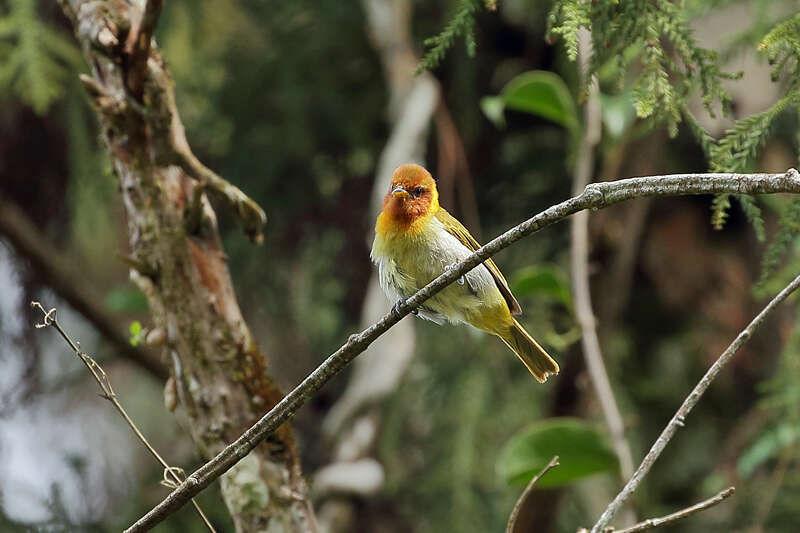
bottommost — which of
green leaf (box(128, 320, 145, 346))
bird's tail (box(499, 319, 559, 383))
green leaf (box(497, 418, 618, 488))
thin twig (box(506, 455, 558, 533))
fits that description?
thin twig (box(506, 455, 558, 533))

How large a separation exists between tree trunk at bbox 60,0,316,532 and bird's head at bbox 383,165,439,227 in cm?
62

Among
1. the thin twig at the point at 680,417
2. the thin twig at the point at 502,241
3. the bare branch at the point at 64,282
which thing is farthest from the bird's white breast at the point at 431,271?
the bare branch at the point at 64,282

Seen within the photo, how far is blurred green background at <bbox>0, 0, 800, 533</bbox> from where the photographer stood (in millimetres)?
4453

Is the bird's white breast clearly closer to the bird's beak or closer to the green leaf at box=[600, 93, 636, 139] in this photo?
the bird's beak

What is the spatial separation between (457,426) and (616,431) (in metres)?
1.28

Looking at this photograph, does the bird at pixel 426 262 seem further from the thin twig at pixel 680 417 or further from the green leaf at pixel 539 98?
the thin twig at pixel 680 417

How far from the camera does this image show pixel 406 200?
2889 millimetres

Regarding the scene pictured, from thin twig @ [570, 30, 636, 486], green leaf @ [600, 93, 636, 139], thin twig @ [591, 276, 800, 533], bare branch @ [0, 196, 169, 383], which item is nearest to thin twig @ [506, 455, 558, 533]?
thin twig @ [591, 276, 800, 533]

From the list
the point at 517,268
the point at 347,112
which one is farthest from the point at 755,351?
the point at 347,112

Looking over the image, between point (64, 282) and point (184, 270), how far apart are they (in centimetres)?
218

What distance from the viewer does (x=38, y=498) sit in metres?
3.92

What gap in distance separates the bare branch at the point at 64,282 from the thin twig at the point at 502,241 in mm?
2644

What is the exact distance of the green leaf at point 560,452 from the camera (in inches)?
125

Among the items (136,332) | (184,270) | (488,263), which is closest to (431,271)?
(488,263)
